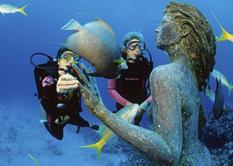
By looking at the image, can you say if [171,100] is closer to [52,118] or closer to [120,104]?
[52,118]

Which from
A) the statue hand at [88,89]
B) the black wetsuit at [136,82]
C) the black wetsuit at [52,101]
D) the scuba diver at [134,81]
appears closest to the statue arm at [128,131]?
the statue hand at [88,89]

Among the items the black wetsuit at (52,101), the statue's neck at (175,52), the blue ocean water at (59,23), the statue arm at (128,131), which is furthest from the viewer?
the blue ocean water at (59,23)

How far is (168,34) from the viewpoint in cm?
267

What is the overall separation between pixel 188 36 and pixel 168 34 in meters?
0.14

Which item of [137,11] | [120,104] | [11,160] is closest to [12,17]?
[137,11]

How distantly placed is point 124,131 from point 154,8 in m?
104

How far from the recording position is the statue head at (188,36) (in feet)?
8.74

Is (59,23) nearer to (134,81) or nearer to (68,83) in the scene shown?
(134,81)

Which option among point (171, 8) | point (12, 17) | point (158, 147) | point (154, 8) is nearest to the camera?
point (158, 147)

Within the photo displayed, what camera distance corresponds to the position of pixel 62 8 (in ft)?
382

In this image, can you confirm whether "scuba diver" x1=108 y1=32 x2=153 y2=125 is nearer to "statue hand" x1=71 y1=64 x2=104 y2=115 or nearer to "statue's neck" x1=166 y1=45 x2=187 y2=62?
"statue's neck" x1=166 y1=45 x2=187 y2=62


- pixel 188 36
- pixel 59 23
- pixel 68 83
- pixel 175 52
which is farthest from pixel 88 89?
pixel 59 23

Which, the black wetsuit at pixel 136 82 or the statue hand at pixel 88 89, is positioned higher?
the statue hand at pixel 88 89

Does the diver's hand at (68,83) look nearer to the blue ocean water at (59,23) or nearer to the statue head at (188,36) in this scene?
the statue head at (188,36)
